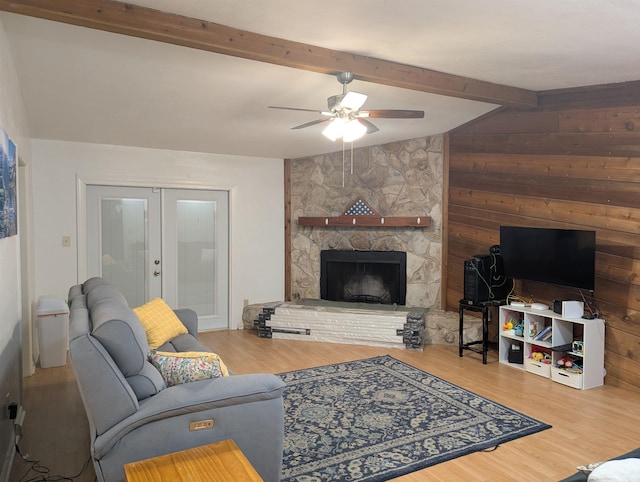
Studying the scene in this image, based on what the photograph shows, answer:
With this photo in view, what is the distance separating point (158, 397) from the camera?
2.26 m

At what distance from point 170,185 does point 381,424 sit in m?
3.94

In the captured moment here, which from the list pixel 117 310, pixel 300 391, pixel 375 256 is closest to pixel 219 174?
pixel 375 256

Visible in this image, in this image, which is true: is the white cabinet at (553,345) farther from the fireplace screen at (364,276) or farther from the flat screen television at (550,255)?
the fireplace screen at (364,276)

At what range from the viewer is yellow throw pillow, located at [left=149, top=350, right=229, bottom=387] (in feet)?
8.16

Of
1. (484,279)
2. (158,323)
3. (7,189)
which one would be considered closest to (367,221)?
(484,279)

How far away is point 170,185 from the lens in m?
5.89

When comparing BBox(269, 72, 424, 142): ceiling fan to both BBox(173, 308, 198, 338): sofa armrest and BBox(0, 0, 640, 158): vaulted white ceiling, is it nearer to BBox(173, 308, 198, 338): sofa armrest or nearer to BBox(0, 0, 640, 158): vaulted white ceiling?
BBox(0, 0, 640, 158): vaulted white ceiling

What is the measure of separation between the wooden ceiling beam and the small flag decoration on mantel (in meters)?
2.47

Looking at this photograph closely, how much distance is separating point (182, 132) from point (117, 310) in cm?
305

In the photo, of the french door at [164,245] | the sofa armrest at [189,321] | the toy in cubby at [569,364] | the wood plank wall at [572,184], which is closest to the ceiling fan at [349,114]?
the wood plank wall at [572,184]

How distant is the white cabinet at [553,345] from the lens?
13.3 ft

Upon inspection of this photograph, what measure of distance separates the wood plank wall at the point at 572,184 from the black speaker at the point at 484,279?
0.86 feet

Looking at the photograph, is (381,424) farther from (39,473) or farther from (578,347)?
(39,473)

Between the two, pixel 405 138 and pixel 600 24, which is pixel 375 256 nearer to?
pixel 405 138
